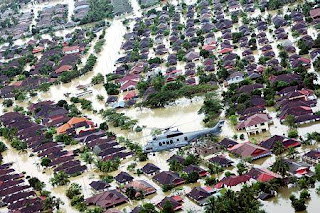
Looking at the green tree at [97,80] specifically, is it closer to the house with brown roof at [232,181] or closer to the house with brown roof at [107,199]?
the house with brown roof at [107,199]

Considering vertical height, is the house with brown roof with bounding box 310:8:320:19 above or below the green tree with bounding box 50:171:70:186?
above

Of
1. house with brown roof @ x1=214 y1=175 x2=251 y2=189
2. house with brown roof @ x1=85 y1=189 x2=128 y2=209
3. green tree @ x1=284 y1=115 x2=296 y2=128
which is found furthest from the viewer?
green tree @ x1=284 y1=115 x2=296 y2=128

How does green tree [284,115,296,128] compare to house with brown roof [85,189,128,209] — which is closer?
house with brown roof [85,189,128,209]

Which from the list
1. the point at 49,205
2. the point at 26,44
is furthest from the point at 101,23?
the point at 49,205

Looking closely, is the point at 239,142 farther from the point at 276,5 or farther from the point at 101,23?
the point at 101,23

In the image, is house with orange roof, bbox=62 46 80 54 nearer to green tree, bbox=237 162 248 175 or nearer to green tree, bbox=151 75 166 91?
green tree, bbox=151 75 166 91

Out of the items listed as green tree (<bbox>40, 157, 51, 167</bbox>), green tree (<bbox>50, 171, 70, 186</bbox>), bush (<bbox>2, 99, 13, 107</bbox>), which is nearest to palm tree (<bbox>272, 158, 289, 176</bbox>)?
green tree (<bbox>50, 171, 70, 186</bbox>)

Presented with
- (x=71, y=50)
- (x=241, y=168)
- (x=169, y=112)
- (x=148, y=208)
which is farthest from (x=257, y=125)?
(x=71, y=50)
